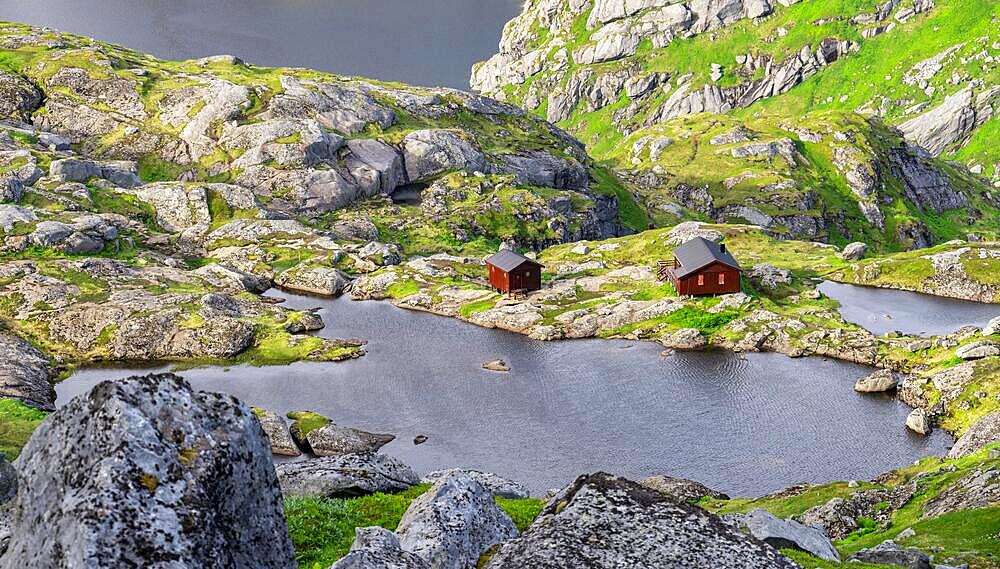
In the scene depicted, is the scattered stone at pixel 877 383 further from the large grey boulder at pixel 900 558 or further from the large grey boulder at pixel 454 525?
the large grey boulder at pixel 454 525

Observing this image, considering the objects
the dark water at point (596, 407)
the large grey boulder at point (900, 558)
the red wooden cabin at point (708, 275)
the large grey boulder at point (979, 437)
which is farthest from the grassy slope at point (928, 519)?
the red wooden cabin at point (708, 275)

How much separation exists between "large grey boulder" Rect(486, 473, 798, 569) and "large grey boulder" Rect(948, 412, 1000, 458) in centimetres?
6004

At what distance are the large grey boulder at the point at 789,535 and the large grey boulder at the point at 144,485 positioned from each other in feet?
61.5

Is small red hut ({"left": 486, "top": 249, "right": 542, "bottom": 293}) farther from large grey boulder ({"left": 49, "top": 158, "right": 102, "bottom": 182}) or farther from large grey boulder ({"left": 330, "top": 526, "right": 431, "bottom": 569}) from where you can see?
large grey boulder ({"left": 330, "top": 526, "right": 431, "bottom": 569})

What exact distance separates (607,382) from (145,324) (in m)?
69.8

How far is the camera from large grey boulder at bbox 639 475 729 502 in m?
61.2

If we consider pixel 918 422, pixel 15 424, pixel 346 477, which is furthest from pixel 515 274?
pixel 346 477

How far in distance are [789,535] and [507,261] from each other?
11230 centimetres

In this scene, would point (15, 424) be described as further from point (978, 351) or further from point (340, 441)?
point (978, 351)

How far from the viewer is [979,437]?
65.0 m

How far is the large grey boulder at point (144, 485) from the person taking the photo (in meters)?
12.2

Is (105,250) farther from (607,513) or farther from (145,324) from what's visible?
(607,513)

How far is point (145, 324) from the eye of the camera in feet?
365

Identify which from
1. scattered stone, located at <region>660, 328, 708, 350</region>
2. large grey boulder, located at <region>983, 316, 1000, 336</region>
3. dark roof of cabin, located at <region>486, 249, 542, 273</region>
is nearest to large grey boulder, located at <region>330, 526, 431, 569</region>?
scattered stone, located at <region>660, 328, 708, 350</region>
